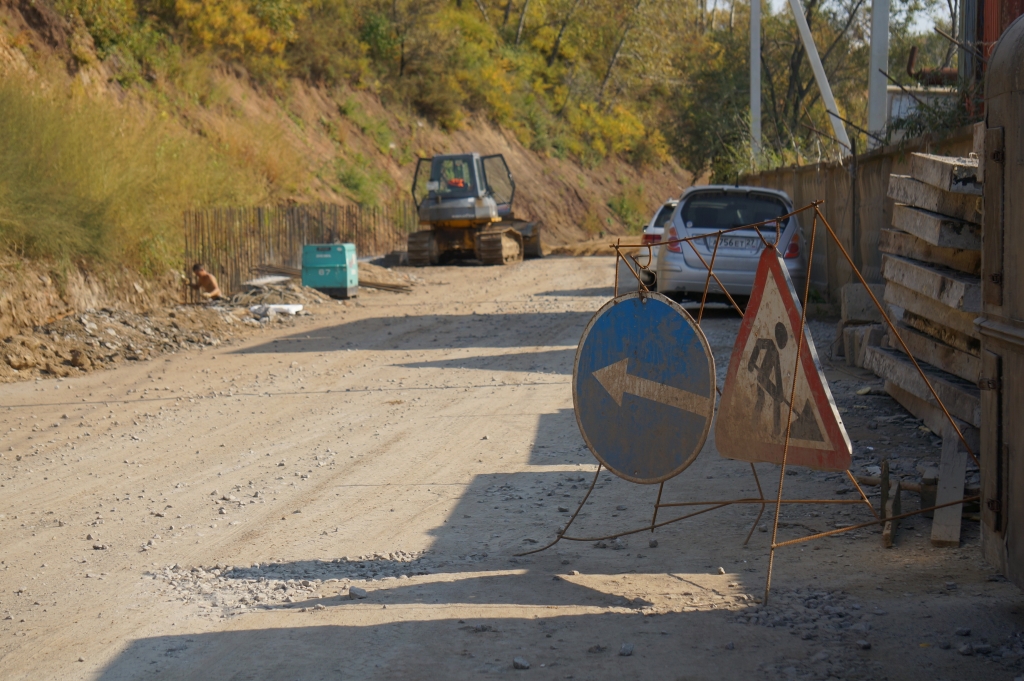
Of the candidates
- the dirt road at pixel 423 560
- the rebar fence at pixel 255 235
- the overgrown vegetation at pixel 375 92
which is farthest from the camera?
the rebar fence at pixel 255 235

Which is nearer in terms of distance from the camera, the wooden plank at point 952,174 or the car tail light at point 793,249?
the wooden plank at point 952,174

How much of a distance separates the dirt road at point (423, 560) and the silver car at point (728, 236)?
357cm

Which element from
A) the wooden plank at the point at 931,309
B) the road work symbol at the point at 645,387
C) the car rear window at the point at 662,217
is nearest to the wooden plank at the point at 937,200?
the wooden plank at the point at 931,309

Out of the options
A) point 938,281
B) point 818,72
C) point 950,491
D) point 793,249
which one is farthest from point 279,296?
point 950,491

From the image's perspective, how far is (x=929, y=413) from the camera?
6.80m

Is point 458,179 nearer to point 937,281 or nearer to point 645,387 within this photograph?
point 937,281

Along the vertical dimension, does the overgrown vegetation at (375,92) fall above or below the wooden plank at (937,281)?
above

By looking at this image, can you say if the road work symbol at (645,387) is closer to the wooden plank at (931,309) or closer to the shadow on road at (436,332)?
the wooden plank at (931,309)

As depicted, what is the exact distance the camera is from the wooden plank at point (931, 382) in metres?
5.75

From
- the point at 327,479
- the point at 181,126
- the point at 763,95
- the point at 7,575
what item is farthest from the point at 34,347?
the point at 763,95

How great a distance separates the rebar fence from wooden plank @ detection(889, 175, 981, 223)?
46.9 ft

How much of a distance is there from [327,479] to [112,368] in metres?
6.14

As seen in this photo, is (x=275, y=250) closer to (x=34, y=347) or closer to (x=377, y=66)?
(x=34, y=347)

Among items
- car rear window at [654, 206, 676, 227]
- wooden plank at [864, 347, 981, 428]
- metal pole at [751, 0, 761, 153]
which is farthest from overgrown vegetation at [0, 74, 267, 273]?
metal pole at [751, 0, 761, 153]
